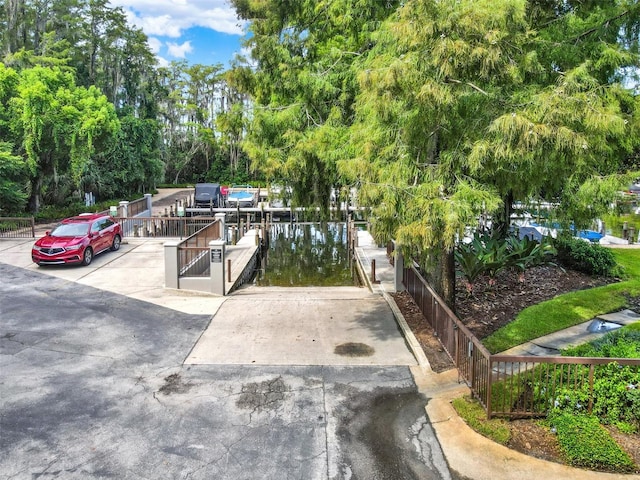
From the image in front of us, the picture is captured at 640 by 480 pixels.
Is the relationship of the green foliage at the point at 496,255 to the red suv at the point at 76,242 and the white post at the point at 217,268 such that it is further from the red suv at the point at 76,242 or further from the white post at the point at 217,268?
the red suv at the point at 76,242

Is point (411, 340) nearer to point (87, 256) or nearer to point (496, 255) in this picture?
point (496, 255)

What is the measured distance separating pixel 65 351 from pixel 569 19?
11716mm

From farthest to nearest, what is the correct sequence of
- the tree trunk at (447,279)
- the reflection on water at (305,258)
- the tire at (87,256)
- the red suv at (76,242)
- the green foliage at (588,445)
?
the reflection on water at (305,258), the tire at (87,256), the red suv at (76,242), the tree trunk at (447,279), the green foliage at (588,445)

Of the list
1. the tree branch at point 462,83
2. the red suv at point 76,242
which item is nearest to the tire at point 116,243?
the red suv at point 76,242

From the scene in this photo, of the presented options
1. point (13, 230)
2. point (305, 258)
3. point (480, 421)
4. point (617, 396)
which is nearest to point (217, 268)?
point (480, 421)

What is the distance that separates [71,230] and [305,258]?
33.1 ft

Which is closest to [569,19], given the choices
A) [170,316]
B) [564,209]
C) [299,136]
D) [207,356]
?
[564,209]

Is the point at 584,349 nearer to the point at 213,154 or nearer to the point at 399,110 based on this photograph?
the point at 399,110

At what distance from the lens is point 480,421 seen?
7070 mm

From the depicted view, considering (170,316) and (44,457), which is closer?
(44,457)

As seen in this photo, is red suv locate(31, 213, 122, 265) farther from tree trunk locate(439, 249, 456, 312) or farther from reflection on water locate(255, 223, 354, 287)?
tree trunk locate(439, 249, 456, 312)

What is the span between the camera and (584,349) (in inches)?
337

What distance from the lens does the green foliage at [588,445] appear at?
6.00 meters

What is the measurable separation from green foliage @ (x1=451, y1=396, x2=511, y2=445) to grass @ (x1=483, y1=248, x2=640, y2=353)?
2603 mm
